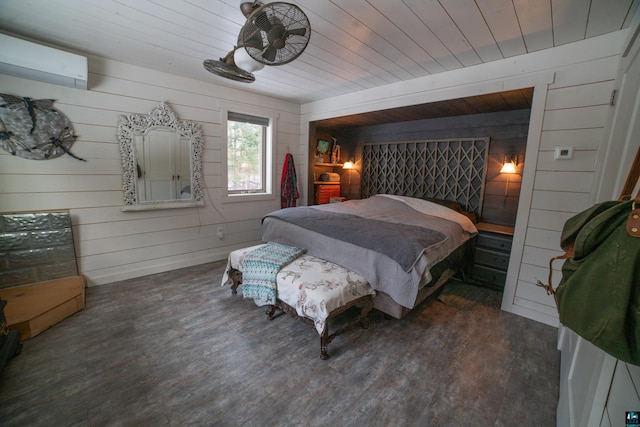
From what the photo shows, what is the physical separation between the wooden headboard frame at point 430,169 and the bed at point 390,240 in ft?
1.04

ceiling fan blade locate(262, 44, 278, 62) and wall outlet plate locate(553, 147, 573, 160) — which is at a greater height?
ceiling fan blade locate(262, 44, 278, 62)

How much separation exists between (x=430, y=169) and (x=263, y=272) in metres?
2.91

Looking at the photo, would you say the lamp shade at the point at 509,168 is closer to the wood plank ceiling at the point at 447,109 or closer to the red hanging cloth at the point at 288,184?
the wood plank ceiling at the point at 447,109

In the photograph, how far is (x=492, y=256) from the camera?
9.50 ft

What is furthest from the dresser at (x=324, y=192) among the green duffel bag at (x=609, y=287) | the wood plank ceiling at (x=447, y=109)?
the green duffel bag at (x=609, y=287)

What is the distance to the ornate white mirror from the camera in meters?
2.90

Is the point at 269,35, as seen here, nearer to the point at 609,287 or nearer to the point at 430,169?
the point at 609,287

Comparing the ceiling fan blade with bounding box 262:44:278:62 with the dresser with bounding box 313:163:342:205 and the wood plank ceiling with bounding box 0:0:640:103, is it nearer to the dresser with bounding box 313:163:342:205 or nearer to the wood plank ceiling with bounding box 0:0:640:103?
the wood plank ceiling with bounding box 0:0:640:103

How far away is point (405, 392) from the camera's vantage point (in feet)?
5.17

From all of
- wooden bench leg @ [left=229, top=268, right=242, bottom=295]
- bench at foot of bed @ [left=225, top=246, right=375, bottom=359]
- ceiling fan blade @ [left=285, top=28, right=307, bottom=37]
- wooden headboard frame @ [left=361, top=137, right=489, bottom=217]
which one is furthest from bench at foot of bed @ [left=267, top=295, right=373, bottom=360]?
wooden headboard frame @ [left=361, top=137, right=489, bottom=217]

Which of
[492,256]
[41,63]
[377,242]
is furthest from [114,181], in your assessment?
[492,256]

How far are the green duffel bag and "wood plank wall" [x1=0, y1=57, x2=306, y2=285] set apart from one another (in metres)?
3.65

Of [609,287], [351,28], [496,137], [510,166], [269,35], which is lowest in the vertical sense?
[609,287]

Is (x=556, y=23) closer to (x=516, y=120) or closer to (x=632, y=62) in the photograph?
(x=632, y=62)
